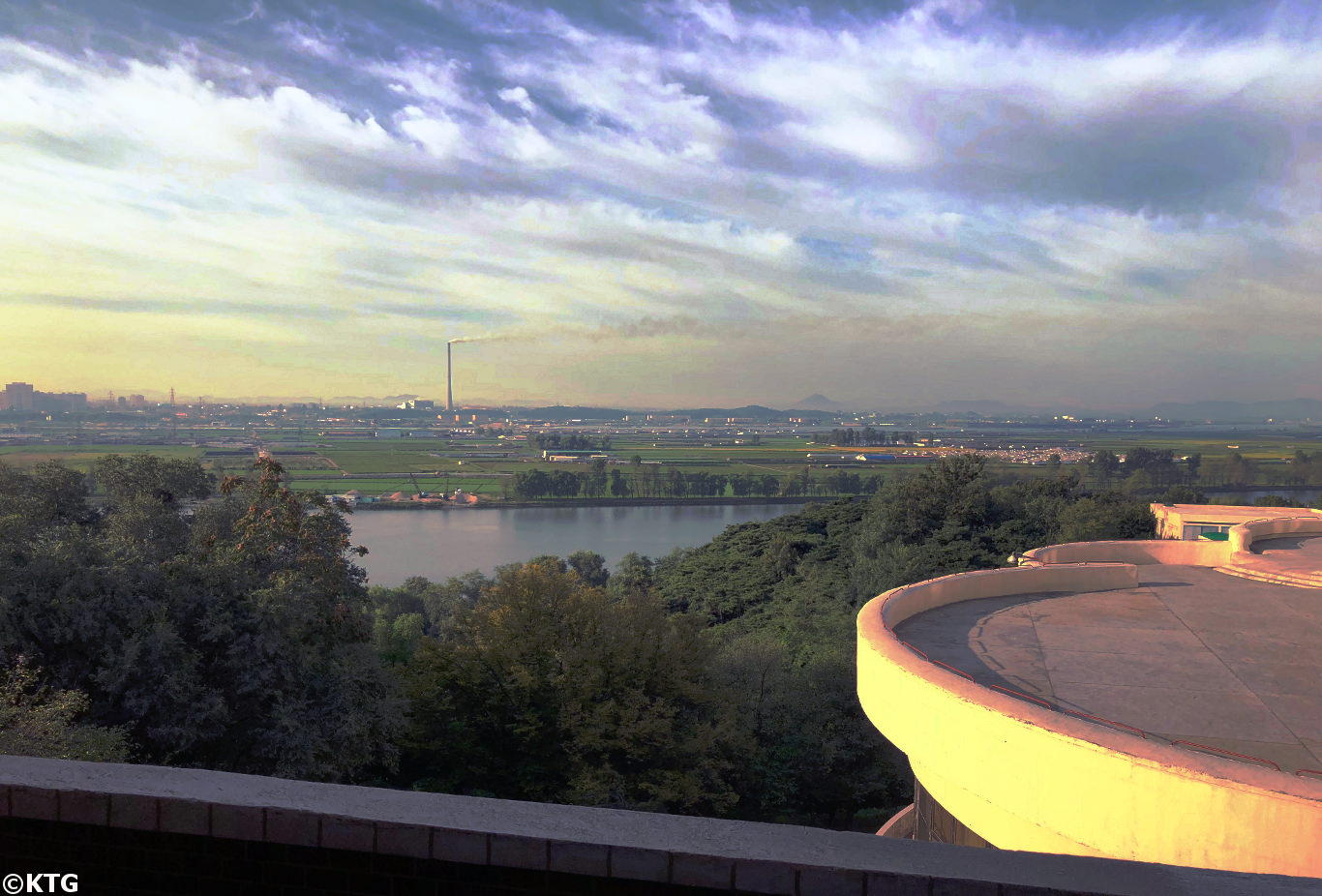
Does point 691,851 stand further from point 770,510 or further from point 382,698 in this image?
point 770,510

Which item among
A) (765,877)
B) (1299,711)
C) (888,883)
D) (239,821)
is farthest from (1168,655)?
(239,821)

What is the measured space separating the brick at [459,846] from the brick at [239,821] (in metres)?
0.70

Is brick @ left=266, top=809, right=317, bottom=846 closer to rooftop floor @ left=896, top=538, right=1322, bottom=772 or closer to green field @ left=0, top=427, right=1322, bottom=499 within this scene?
rooftop floor @ left=896, top=538, right=1322, bottom=772

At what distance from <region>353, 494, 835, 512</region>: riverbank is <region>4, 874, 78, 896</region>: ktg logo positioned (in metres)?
114

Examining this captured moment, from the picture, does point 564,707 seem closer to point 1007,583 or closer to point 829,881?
point 1007,583

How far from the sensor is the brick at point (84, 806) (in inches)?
118

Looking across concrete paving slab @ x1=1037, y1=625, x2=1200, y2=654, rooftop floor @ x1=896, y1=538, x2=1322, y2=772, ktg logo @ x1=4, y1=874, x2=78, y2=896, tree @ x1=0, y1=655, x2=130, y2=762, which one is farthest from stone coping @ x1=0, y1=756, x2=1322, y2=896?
tree @ x1=0, y1=655, x2=130, y2=762

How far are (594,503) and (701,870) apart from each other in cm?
12124

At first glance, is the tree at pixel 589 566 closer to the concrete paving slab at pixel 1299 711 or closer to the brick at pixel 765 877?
the concrete paving slab at pixel 1299 711

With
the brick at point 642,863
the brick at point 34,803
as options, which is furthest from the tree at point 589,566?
the brick at point 642,863

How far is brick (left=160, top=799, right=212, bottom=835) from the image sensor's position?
9.64 feet

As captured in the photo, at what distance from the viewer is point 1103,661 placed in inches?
328

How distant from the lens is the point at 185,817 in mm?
2949

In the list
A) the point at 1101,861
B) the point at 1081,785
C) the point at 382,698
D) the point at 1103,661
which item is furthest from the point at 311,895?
the point at 382,698
